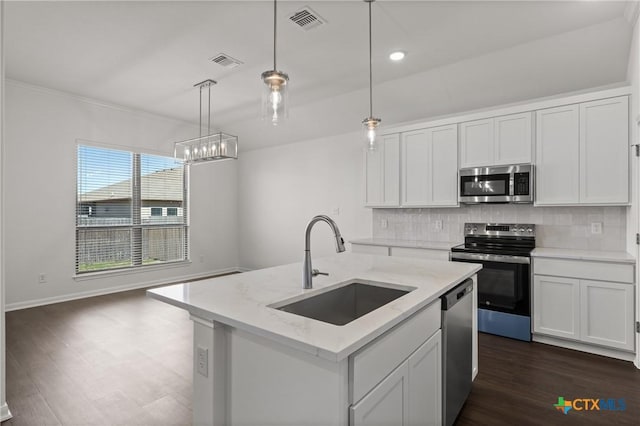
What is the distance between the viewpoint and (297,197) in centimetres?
625

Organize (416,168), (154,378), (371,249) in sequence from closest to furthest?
(154,378) < (416,168) < (371,249)

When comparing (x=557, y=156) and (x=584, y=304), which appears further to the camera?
(x=557, y=156)

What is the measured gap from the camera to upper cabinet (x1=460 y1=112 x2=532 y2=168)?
357cm

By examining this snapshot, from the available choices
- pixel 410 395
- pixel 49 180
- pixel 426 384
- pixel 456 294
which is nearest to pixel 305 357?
pixel 410 395

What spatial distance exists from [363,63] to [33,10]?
9.86 feet

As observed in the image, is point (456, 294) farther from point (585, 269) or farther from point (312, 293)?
point (585, 269)

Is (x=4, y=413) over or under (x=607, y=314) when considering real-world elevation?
under

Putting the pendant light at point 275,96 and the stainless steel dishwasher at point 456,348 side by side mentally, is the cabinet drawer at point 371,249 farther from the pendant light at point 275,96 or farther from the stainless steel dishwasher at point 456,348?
the pendant light at point 275,96

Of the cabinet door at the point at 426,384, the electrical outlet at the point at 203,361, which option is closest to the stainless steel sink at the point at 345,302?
the cabinet door at the point at 426,384

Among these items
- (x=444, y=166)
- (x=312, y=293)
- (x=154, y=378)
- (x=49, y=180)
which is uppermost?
(x=444, y=166)

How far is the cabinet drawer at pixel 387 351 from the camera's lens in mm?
1113

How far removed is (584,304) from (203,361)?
10.8 feet

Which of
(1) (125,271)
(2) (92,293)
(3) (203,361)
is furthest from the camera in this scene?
(1) (125,271)

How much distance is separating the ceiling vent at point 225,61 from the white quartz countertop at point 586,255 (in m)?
3.66
